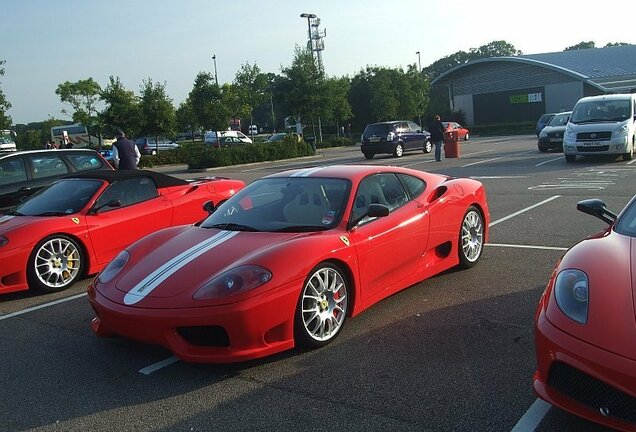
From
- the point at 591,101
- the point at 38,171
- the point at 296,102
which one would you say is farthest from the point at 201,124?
the point at 38,171

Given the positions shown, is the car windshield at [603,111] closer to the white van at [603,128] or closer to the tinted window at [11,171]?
the white van at [603,128]

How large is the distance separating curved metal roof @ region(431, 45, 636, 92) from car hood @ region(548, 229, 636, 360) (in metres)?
53.7

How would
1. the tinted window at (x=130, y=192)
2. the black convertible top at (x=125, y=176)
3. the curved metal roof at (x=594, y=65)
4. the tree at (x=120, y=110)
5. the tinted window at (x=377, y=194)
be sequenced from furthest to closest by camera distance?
the curved metal roof at (x=594, y=65)
the tree at (x=120, y=110)
the black convertible top at (x=125, y=176)
the tinted window at (x=130, y=192)
the tinted window at (x=377, y=194)

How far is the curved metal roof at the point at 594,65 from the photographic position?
5450 centimetres

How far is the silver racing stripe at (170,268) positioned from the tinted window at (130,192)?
2.95 meters

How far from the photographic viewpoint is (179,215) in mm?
7840

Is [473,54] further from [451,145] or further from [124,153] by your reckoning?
[124,153]

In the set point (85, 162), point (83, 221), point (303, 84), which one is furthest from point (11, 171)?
point (303, 84)

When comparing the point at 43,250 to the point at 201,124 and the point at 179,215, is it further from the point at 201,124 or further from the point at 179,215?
the point at 201,124

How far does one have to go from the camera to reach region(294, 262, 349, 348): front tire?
4.12 metres

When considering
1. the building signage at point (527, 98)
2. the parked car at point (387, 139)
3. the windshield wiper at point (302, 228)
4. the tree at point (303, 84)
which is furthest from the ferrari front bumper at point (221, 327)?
the building signage at point (527, 98)

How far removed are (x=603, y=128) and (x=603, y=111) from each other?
109 cm

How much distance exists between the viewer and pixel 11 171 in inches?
374

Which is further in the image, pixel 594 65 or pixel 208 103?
pixel 594 65
